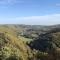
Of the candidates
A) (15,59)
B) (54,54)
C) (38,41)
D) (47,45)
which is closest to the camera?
(15,59)

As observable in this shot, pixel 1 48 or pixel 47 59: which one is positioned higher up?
pixel 1 48

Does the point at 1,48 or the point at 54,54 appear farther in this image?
the point at 54,54

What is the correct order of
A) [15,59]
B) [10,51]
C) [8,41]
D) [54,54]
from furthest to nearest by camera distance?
[8,41] → [54,54] → [10,51] → [15,59]

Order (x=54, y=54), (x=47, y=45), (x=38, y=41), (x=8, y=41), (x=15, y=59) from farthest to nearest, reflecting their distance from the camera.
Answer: (x=38, y=41)
(x=47, y=45)
(x=8, y=41)
(x=54, y=54)
(x=15, y=59)

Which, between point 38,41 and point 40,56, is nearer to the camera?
point 40,56

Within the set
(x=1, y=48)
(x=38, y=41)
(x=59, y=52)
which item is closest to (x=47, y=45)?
(x=38, y=41)

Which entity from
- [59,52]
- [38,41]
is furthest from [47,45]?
[59,52]

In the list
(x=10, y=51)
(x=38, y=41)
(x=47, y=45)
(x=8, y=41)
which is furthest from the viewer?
(x=38, y=41)

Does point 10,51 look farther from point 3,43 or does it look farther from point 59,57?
point 59,57

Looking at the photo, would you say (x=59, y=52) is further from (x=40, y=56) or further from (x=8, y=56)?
(x=8, y=56)
